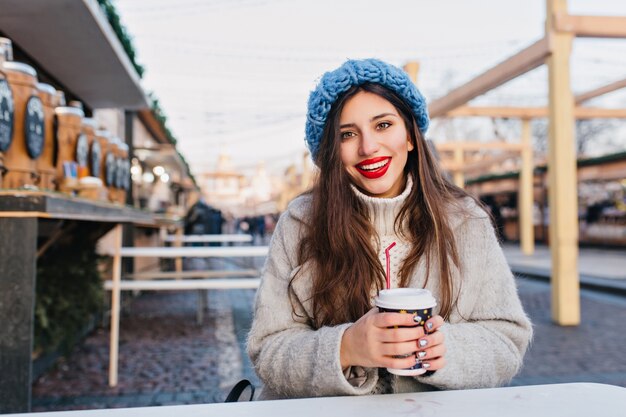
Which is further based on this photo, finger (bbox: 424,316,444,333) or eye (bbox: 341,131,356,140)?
eye (bbox: 341,131,356,140)

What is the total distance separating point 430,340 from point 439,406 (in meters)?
0.14

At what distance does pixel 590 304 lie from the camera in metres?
6.99

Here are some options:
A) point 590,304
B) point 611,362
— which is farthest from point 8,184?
point 590,304

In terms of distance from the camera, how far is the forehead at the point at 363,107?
4.81 ft

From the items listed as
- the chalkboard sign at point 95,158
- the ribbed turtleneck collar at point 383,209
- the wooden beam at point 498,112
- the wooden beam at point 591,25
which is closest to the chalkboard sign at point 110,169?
the chalkboard sign at point 95,158

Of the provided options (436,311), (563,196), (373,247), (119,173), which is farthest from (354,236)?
(563,196)

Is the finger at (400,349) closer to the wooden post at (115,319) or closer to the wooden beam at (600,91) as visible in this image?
the wooden post at (115,319)

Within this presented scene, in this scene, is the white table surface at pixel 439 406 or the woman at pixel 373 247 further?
the woman at pixel 373 247

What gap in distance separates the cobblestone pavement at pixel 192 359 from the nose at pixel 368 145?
1.81m

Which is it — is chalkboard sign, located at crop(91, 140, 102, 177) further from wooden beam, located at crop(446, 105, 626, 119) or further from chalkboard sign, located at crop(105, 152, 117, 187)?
wooden beam, located at crop(446, 105, 626, 119)

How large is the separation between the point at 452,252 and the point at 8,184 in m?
2.29

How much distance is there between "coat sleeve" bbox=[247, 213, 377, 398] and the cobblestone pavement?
4.86 feet

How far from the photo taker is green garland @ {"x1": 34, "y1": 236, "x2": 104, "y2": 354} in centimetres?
368

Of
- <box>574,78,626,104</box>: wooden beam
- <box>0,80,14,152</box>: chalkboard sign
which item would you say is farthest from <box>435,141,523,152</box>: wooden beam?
<box>0,80,14,152</box>: chalkboard sign
